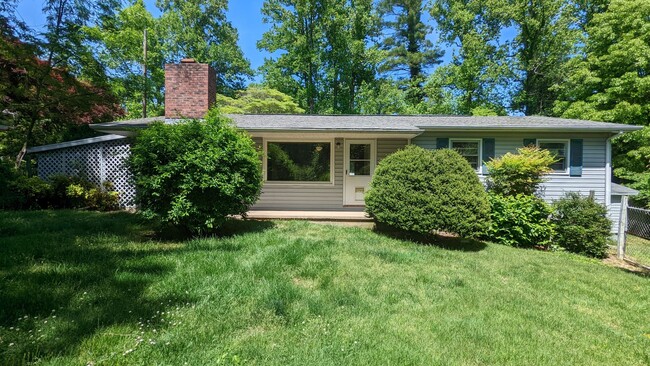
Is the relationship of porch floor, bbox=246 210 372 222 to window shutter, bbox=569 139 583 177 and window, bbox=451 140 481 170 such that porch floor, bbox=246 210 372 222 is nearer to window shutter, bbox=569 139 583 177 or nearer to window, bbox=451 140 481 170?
window, bbox=451 140 481 170

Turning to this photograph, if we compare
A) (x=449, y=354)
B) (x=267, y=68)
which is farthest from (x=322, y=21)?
(x=449, y=354)

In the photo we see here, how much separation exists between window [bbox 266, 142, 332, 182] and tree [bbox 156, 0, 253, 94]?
1816 centimetres

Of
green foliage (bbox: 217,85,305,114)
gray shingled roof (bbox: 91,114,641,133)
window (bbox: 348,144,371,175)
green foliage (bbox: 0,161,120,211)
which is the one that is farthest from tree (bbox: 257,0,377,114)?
green foliage (bbox: 0,161,120,211)

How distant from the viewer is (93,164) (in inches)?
360

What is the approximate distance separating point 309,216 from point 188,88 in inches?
228

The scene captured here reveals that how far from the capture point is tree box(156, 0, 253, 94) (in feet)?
78.7

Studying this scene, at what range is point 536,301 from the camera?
3.88m

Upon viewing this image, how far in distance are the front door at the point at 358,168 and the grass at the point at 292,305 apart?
3.86 m

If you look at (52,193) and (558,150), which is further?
(558,150)

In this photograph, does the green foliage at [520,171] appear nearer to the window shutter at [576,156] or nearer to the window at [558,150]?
the window at [558,150]

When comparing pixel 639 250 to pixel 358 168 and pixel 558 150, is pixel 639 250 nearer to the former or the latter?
pixel 558 150

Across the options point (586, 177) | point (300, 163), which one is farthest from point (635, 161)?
point (300, 163)

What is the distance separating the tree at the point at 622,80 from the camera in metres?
13.3

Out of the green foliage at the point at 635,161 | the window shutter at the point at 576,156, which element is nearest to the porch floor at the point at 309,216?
the window shutter at the point at 576,156
